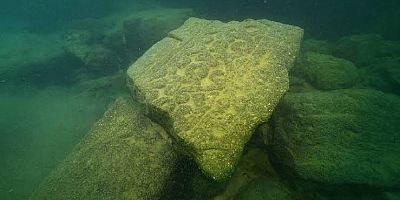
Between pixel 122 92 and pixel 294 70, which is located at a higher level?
pixel 294 70

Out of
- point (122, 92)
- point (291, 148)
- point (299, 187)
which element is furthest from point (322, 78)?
point (122, 92)

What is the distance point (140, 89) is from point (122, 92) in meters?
4.26

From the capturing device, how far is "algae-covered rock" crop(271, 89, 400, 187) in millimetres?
2994

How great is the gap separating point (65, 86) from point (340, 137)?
7.60m

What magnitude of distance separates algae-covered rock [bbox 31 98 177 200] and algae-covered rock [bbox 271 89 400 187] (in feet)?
4.38

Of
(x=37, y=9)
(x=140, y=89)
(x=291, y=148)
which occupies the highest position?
(x=140, y=89)

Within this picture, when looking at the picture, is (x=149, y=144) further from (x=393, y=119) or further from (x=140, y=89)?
(x=393, y=119)

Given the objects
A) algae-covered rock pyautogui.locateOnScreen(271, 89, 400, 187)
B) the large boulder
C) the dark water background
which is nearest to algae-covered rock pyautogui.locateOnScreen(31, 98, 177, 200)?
algae-covered rock pyautogui.locateOnScreen(271, 89, 400, 187)

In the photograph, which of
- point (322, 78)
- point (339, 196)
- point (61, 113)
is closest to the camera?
point (339, 196)

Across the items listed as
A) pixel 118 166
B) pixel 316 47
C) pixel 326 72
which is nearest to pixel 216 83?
pixel 118 166

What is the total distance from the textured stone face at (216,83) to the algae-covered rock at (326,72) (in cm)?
86

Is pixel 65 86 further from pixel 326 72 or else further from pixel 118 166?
pixel 326 72

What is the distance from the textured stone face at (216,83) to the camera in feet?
9.21

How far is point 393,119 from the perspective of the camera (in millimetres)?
3584
